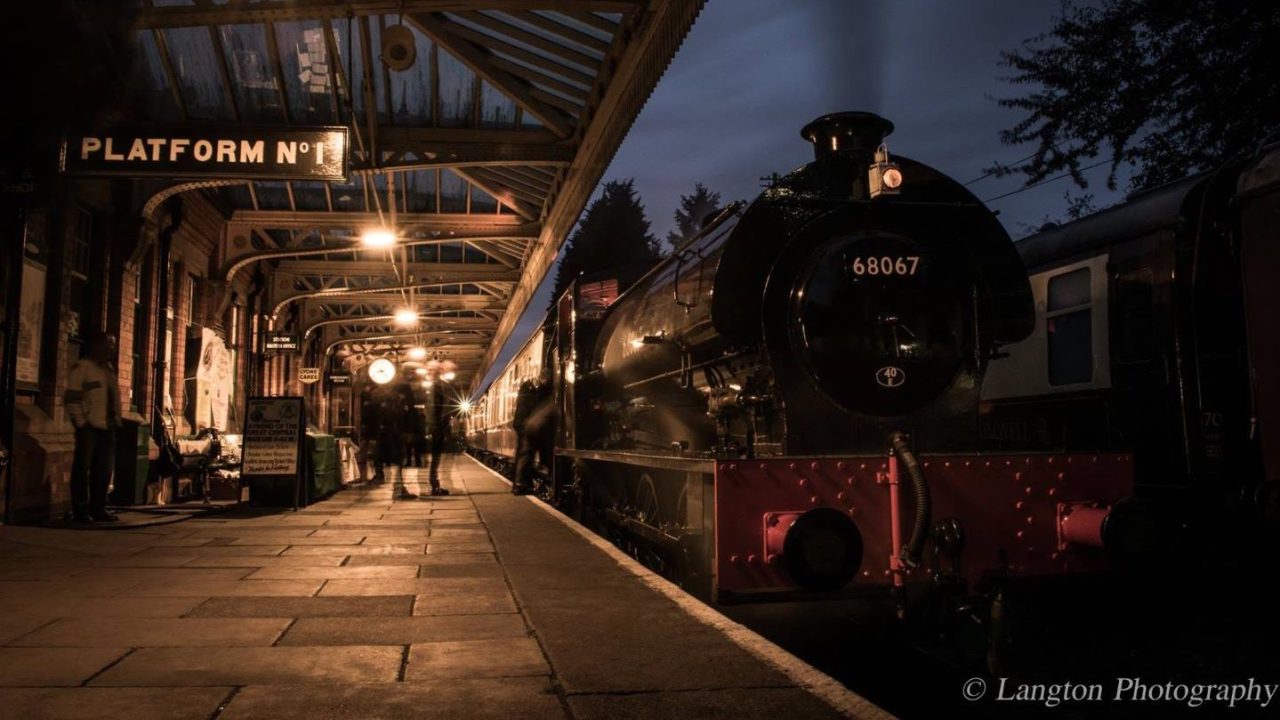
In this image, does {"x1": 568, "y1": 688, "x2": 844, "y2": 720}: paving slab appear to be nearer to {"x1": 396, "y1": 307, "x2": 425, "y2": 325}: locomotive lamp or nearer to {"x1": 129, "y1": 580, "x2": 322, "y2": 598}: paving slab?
{"x1": 129, "y1": 580, "x2": 322, "y2": 598}: paving slab

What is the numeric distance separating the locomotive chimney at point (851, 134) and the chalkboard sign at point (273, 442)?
769cm

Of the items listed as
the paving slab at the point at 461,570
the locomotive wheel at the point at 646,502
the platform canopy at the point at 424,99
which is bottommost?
the paving slab at the point at 461,570

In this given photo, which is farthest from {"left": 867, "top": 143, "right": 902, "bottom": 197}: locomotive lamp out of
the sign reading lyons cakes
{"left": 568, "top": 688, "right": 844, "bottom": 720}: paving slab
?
the sign reading lyons cakes

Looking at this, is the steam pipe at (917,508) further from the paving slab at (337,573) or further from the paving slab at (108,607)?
the paving slab at (108,607)

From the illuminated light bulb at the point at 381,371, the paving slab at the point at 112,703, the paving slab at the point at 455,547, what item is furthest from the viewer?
the illuminated light bulb at the point at 381,371

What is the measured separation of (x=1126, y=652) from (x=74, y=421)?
812cm

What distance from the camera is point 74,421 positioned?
820cm

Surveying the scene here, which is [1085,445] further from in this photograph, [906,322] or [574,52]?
[574,52]

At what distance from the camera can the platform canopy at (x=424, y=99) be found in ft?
29.1

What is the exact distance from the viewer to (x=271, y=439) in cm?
1081

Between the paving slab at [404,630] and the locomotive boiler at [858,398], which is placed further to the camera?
the locomotive boiler at [858,398]

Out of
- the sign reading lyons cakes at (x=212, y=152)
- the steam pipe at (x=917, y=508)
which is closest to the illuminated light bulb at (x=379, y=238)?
the sign reading lyons cakes at (x=212, y=152)

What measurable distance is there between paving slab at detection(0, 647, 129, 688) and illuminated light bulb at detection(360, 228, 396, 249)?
1190 centimetres

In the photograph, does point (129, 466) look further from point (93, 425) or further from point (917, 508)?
point (917, 508)
